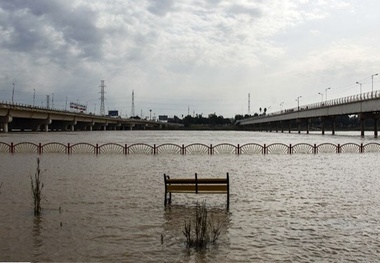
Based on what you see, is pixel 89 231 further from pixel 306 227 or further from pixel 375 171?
pixel 375 171

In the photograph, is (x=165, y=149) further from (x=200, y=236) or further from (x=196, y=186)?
(x=200, y=236)

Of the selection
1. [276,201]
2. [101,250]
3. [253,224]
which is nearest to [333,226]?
[253,224]

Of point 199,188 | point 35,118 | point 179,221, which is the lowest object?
point 179,221

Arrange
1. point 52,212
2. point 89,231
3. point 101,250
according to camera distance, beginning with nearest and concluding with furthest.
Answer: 1. point 101,250
2. point 89,231
3. point 52,212

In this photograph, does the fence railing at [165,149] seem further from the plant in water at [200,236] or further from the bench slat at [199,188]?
the plant in water at [200,236]

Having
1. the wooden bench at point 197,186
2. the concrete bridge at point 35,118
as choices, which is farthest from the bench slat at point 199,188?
the concrete bridge at point 35,118

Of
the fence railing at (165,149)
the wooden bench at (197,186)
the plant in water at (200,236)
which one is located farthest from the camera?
the fence railing at (165,149)

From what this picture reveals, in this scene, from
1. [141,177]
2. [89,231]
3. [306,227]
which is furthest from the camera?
[141,177]

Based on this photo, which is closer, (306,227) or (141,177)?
(306,227)

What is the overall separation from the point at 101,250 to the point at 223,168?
17671 mm

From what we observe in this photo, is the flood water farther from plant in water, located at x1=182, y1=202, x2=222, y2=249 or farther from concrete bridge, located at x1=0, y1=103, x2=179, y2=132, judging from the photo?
concrete bridge, located at x1=0, y1=103, x2=179, y2=132

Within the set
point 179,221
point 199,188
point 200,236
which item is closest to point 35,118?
point 199,188

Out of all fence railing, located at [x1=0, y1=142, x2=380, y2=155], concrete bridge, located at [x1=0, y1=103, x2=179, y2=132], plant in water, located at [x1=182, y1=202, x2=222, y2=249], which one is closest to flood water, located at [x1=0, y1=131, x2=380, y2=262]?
plant in water, located at [x1=182, y1=202, x2=222, y2=249]

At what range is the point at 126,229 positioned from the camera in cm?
1062
